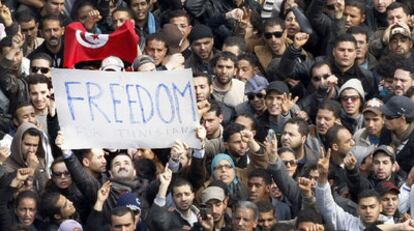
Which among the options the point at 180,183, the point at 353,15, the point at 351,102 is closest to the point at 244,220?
the point at 180,183

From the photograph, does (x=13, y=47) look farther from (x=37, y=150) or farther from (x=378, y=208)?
(x=378, y=208)

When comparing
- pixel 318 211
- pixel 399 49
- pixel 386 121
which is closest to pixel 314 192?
pixel 318 211

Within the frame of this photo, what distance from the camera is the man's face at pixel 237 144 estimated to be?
22.3 meters

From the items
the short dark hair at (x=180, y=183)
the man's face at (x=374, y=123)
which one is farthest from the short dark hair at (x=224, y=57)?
the short dark hair at (x=180, y=183)

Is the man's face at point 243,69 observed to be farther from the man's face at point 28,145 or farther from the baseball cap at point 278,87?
the man's face at point 28,145

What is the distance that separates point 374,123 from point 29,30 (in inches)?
159

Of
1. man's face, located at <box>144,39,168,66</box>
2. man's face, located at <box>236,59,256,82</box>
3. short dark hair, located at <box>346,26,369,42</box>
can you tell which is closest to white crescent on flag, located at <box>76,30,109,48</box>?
man's face, located at <box>144,39,168,66</box>

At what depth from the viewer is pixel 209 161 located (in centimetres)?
2227

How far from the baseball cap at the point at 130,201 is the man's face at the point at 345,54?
3.73 m

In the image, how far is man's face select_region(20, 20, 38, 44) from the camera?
24797 millimetres

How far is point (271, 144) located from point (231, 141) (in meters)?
1.02

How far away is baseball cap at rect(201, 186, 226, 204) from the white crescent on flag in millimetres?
3012

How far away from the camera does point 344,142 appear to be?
2234 centimetres

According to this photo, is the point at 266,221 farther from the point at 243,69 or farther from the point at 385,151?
the point at 243,69
